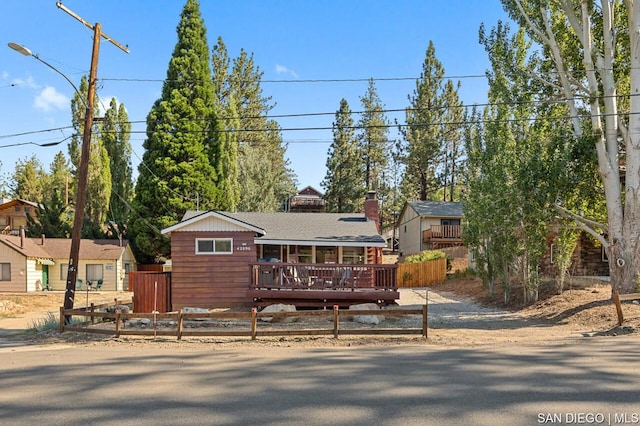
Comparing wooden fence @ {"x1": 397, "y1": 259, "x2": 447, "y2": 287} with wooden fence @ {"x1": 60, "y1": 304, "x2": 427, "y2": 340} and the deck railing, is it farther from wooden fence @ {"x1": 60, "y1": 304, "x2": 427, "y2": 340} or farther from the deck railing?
wooden fence @ {"x1": 60, "y1": 304, "x2": 427, "y2": 340}

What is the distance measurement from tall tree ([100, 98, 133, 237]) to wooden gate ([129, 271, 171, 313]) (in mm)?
24193

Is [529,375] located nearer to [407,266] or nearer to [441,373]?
[441,373]

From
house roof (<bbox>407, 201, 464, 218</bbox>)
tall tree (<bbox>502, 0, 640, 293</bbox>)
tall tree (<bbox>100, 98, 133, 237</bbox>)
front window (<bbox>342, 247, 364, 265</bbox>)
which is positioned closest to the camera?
tall tree (<bbox>502, 0, 640, 293</bbox>)

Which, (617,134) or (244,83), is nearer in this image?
(617,134)

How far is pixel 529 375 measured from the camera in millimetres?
7988

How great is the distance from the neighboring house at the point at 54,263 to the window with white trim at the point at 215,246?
1998 centimetres

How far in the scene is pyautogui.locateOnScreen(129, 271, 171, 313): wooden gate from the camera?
63.1ft

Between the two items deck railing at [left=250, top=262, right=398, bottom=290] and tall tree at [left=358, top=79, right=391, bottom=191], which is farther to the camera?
tall tree at [left=358, top=79, right=391, bottom=191]

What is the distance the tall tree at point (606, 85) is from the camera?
17531 millimetres

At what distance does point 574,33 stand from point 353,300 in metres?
13.6

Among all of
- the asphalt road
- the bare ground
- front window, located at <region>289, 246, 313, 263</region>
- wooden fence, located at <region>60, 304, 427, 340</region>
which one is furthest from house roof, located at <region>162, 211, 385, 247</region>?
the asphalt road

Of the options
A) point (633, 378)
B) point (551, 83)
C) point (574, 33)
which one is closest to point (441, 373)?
point (633, 378)

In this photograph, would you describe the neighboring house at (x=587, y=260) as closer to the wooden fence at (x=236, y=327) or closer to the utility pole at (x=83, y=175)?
the wooden fence at (x=236, y=327)

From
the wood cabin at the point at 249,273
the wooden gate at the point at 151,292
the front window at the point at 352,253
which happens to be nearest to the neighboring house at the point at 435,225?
the front window at the point at 352,253
